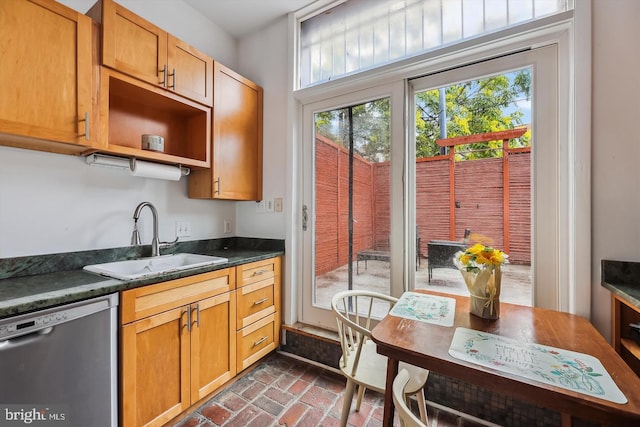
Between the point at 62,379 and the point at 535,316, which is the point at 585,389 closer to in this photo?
the point at 535,316

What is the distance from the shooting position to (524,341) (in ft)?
3.25

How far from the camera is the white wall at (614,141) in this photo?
130 cm

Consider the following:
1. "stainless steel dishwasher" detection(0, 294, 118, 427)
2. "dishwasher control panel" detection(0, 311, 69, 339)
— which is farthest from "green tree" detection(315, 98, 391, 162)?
"dishwasher control panel" detection(0, 311, 69, 339)

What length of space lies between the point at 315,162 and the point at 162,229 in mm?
1290

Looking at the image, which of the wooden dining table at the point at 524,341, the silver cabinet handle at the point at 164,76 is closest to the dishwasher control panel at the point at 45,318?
the wooden dining table at the point at 524,341

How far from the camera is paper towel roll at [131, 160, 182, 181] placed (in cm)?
166

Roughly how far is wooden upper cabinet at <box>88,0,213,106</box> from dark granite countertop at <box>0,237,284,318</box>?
110cm

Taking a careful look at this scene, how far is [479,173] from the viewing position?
66.7 inches

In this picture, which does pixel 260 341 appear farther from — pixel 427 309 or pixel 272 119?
pixel 272 119

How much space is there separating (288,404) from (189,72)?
226cm

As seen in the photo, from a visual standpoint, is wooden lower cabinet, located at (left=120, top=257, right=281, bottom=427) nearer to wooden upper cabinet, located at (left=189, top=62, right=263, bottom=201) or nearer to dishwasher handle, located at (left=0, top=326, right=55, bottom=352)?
dishwasher handle, located at (left=0, top=326, right=55, bottom=352)

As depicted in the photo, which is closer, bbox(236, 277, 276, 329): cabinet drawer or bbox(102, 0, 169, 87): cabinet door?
bbox(102, 0, 169, 87): cabinet door

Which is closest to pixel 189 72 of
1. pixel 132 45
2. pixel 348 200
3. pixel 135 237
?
pixel 132 45

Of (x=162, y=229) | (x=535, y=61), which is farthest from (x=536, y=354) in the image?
(x=162, y=229)
